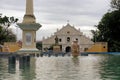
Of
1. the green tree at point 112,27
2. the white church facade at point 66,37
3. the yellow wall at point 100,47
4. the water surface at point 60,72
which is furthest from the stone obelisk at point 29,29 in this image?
the white church facade at point 66,37

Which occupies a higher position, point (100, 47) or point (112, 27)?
point (112, 27)

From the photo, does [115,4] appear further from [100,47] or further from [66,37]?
[66,37]

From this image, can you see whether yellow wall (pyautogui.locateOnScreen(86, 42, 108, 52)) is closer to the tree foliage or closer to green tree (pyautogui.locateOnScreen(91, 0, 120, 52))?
green tree (pyautogui.locateOnScreen(91, 0, 120, 52))

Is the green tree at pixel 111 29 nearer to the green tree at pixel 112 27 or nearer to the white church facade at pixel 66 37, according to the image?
the green tree at pixel 112 27

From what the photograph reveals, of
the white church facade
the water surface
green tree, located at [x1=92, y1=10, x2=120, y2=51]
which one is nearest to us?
the water surface

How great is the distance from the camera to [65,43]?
344ft

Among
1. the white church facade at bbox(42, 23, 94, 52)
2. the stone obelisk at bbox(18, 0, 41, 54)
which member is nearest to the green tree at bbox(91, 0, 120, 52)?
the stone obelisk at bbox(18, 0, 41, 54)

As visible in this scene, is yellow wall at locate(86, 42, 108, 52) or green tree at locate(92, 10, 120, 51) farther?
green tree at locate(92, 10, 120, 51)

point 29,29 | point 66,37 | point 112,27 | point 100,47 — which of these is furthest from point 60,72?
point 66,37

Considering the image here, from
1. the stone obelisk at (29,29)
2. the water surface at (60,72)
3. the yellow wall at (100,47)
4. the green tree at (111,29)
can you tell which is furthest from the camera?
the green tree at (111,29)

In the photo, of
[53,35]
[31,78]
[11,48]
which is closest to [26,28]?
[11,48]

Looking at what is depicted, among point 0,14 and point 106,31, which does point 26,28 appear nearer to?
point 106,31

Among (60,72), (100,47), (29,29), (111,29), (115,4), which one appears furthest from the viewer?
(111,29)

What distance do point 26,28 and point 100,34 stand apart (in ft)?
110
